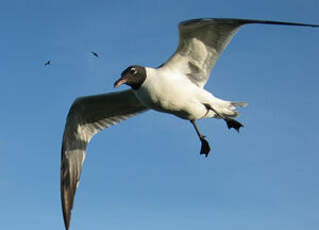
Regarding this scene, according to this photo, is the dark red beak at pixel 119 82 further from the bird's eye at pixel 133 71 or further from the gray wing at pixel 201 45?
the gray wing at pixel 201 45

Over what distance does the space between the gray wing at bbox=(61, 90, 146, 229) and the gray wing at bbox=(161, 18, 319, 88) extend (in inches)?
83.4

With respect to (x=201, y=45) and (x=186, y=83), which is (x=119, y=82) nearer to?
(x=186, y=83)

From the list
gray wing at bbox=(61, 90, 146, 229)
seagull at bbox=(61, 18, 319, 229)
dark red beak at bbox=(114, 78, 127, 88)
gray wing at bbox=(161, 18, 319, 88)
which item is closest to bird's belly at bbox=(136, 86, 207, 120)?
seagull at bbox=(61, 18, 319, 229)

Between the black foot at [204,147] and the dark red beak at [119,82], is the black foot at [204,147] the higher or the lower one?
the lower one

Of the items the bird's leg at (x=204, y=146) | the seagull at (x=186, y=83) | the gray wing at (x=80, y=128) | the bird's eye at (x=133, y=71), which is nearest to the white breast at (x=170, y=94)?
the seagull at (x=186, y=83)

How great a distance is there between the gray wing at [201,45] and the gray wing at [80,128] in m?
2.12

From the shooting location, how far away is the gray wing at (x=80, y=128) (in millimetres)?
11789

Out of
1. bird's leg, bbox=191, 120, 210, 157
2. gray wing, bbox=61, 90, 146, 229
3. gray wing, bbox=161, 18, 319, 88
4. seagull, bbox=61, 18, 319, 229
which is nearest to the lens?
gray wing, bbox=161, 18, 319, 88

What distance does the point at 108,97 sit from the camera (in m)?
11.4

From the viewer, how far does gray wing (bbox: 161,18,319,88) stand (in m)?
9.11

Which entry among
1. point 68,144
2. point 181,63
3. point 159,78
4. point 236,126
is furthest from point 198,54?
point 68,144

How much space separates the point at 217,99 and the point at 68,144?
4.40 meters

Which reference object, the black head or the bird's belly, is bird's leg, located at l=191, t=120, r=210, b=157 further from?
the black head

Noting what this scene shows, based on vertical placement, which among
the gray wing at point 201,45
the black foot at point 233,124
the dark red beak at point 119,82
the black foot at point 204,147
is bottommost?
the black foot at point 204,147
